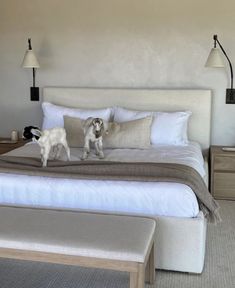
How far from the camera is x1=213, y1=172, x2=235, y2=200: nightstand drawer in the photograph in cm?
395

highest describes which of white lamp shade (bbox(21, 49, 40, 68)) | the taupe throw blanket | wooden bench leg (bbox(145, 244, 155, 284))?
white lamp shade (bbox(21, 49, 40, 68))

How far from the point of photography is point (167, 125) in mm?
3898

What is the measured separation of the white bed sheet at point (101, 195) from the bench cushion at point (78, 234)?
0.20 m

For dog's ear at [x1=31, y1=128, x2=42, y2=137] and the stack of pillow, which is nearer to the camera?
dog's ear at [x1=31, y1=128, x2=42, y2=137]

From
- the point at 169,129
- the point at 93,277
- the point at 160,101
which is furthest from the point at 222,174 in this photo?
the point at 93,277

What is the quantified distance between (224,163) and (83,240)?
2228 mm

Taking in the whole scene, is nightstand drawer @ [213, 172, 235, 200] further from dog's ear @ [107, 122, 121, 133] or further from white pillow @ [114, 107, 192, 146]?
dog's ear @ [107, 122, 121, 133]

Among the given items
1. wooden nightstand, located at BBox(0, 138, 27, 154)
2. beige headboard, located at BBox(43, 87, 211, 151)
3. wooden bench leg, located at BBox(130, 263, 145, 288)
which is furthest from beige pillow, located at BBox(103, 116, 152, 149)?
wooden bench leg, located at BBox(130, 263, 145, 288)

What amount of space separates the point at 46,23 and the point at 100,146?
184 centimetres

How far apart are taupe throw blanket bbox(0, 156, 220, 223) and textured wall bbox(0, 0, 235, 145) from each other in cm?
169

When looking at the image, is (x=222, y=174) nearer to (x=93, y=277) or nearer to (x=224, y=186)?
(x=224, y=186)

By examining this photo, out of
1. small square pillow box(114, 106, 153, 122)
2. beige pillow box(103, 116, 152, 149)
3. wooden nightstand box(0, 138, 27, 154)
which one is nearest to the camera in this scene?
beige pillow box(103, 116, 152, 149)

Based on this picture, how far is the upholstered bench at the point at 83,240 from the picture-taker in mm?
2014

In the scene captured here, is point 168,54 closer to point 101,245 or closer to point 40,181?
point 40,181
